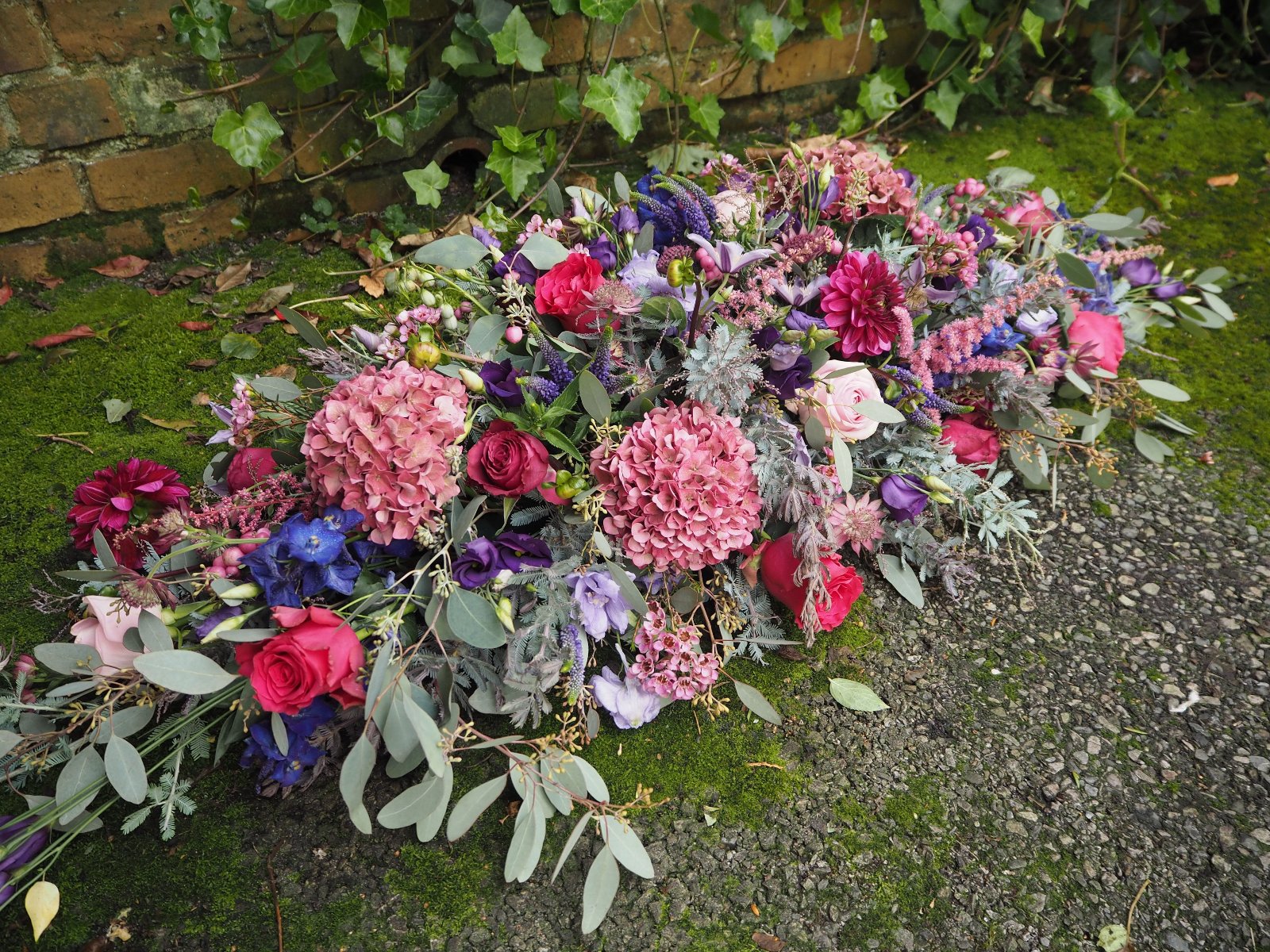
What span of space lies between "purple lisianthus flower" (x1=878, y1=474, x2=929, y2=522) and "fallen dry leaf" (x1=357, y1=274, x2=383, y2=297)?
4.76 ft

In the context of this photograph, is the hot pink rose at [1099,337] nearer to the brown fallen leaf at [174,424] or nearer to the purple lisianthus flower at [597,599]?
the purple lisianthus flower at [597,599]

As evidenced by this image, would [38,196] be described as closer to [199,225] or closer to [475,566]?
[199,225]

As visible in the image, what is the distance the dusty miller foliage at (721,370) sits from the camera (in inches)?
65.9

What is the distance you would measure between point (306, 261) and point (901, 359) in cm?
170

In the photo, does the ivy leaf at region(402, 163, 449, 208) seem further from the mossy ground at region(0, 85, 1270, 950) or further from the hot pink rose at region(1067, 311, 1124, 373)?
the hot pink rose at region(1067, 311, 1124, 373)

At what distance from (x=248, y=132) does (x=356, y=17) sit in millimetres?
413

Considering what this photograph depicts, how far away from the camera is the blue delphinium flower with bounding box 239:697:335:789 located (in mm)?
1472

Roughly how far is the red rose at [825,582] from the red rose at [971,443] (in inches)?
20.3

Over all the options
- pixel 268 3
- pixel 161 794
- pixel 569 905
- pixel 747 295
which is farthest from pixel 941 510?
pixel 268 3

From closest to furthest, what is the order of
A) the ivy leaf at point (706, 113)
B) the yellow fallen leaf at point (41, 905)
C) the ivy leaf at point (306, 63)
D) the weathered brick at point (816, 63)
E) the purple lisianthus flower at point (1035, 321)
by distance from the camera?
1. the yellow fallen leaf at point (41, 905)
2. the purple lisianthus flower at point (1035, 321)
3. the ivy leaf at point (306, 63)
4. the ivy leaf at point (706, 113)
5. the weathered brick at point (816, 63)

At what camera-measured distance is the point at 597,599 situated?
1.60 metres

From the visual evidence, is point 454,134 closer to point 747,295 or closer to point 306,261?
point 306,261

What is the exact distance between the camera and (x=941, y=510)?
204 cm

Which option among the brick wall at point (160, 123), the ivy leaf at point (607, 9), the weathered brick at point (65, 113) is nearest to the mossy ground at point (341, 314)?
the brick wall at point (160, 123)
